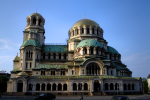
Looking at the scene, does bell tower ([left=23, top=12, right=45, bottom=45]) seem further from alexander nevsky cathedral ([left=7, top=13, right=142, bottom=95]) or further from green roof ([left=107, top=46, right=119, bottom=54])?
green roof ([left=107, top=46, right=119, bottom=54])

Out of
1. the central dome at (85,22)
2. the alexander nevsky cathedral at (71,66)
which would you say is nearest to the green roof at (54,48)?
the alexander nevsky cathedral at (71,66)

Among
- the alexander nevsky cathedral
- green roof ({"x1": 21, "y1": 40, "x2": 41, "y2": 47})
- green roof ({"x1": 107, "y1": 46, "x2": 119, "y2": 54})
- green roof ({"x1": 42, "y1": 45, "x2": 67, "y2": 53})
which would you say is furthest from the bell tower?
green roof ({"x1": 107, "y1": 46, "x2": 119, "y2": 54})

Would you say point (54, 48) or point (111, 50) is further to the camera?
point (111, 50)

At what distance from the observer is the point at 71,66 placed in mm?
51500

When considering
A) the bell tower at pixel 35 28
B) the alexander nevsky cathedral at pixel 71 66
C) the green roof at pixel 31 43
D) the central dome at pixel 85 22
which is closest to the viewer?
the alexander nevsky cathedral at pixel 71 66

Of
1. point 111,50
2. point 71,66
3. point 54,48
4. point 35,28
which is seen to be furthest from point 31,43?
point 111,50

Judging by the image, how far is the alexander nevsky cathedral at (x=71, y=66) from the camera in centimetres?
4816

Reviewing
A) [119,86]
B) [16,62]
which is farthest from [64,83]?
[16,62]

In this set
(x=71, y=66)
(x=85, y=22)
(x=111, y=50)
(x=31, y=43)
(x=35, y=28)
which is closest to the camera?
(x=71, y=66)

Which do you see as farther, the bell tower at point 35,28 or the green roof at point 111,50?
the green roof at point 111,50

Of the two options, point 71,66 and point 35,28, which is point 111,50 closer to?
point 71,66

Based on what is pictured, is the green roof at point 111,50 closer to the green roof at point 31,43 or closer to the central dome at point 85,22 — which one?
the central dome at point 85,22

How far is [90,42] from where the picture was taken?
54000 millimetres

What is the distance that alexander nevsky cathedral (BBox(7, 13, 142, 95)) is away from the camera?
48.2 m
